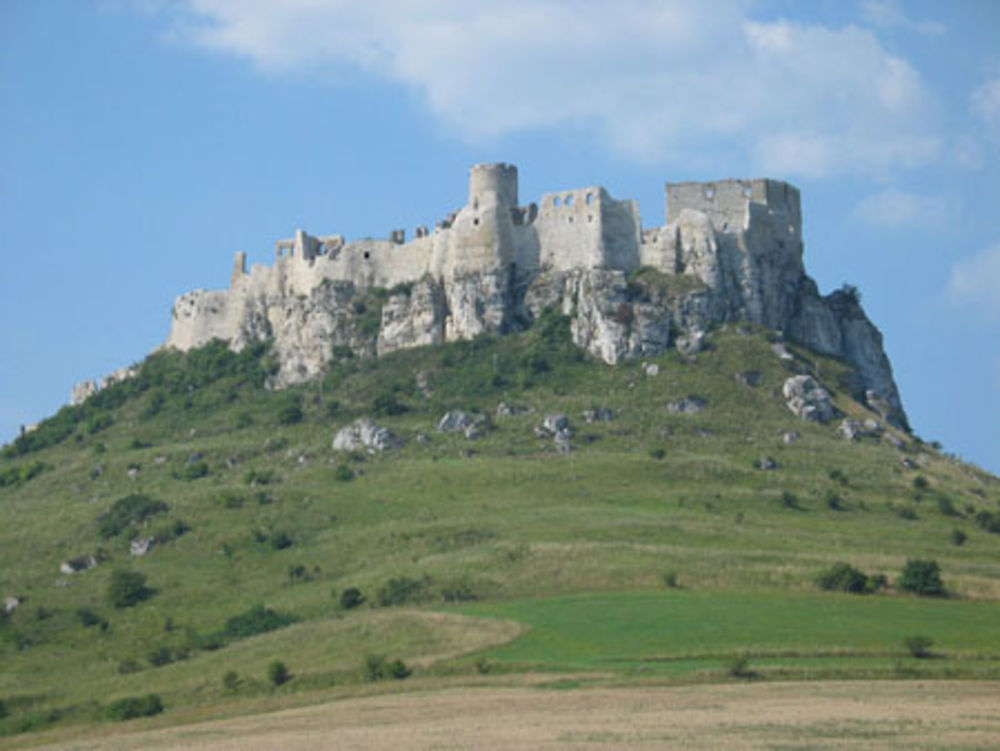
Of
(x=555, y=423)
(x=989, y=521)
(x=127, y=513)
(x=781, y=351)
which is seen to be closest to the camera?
(x=989, y=521)

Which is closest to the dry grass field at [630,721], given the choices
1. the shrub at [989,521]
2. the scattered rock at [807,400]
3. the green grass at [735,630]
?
the green grass at [735,630]

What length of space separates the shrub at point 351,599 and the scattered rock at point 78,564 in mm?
17318

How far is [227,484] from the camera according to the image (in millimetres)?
106688

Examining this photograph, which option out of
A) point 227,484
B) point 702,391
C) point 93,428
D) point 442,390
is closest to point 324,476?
point 227,484

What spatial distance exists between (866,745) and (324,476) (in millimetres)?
58884

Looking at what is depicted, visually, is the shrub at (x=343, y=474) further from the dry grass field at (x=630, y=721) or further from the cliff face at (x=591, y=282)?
the dry grass field at (x=630, y=721)

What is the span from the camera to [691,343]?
115 m

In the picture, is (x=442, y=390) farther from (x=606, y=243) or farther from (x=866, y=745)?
(x=866, y=745)

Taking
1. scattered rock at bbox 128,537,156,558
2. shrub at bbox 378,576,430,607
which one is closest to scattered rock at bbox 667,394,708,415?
shrub at bbox 378,576,430,607

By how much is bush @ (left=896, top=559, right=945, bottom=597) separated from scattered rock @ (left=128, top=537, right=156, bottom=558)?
38.0 metres

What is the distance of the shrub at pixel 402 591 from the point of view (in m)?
83.7

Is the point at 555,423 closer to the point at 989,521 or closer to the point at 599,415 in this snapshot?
the point at 599,415

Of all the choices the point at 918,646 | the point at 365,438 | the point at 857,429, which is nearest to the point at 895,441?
the point at 857,429

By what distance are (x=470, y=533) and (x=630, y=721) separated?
3683 cm
